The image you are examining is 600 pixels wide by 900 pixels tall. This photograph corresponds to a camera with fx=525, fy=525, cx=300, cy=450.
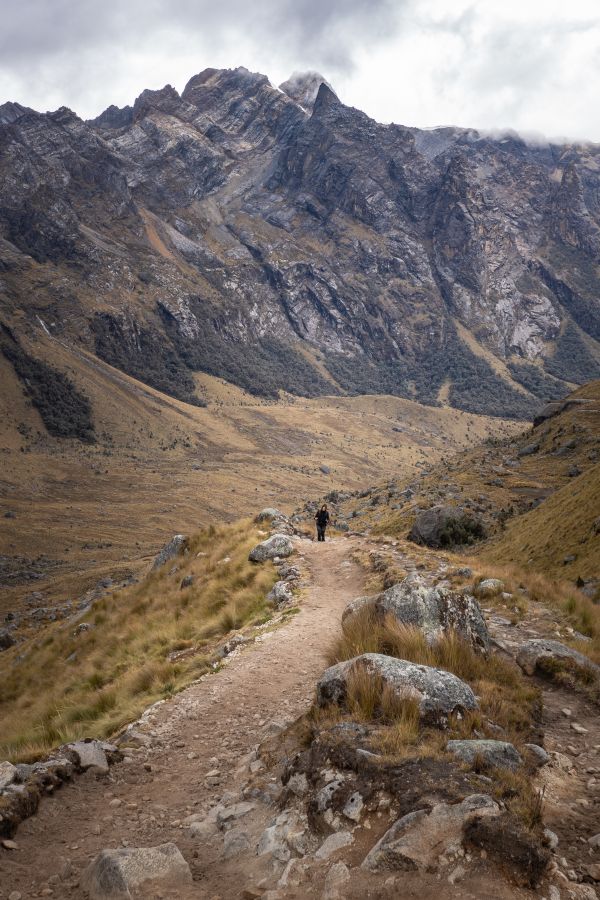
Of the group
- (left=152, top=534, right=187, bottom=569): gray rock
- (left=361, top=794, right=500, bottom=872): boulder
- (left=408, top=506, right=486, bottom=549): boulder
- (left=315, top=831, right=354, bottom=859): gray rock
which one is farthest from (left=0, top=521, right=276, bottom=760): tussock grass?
(left=408, top=506, right=486, bottom=549): boulder

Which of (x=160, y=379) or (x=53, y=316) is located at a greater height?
(x=53, y=316)

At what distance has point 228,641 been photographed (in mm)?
11484

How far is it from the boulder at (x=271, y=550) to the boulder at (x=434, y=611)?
879 cm

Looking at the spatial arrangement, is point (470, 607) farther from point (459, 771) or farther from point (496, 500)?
point (496, 500)

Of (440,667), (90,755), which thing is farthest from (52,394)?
(440,667)

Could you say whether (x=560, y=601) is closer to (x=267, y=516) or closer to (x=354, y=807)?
(x=354, y=807)

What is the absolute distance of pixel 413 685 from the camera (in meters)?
6.09

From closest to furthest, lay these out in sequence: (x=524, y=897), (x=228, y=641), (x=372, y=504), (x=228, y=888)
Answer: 1. (x=524, y=897)
2. (x=228, y=888)
3. (x=228, y=641)
4. (x=372, y=504)

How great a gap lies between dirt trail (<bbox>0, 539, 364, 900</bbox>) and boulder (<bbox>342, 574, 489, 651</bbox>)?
1.79 metres

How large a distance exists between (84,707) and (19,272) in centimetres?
16070

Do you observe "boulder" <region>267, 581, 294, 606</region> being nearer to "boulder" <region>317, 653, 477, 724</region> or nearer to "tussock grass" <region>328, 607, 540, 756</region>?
"tussock grass" <region>328, 607, 540, 756</region>

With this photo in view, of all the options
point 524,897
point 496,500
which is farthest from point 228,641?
point 496,500

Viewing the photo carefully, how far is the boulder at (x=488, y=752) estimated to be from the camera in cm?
504

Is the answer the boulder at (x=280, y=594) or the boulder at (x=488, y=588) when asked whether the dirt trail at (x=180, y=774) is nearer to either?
the boulder at (x=280, y=594)
